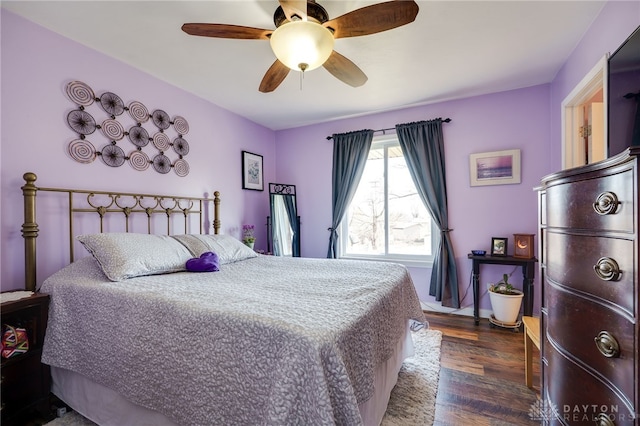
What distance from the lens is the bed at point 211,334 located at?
2.91 feet

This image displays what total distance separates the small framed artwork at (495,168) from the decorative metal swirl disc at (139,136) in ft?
11.3

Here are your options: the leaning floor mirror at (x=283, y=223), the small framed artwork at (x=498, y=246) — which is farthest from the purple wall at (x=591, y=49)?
the leaning floor mirror at (x=283, y=223)

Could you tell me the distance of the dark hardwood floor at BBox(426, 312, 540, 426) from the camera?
161cm

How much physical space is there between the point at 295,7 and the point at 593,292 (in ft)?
5.67

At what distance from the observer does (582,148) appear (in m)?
2.33

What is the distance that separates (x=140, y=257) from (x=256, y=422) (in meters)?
1.37

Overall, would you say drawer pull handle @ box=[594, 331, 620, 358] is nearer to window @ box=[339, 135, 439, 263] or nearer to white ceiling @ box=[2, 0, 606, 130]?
white ceiling @ box=[2, 0, 606, 130]

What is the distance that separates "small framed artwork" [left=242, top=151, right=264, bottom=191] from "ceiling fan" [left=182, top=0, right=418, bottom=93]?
218cm

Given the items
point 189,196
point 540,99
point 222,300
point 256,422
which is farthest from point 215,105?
point 540,99

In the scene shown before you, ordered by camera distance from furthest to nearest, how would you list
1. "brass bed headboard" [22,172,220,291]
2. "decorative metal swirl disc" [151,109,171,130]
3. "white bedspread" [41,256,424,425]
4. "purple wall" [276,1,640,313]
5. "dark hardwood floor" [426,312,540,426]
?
"purple wall" [276,1,640,313]
"decorative metal swirl disc" [151,109,171,130]
"brass bed headboard" [22,172,220,291]
"dark hardwood floor" [426,312,540,426]
"white bedspread" [41,256,424,425]

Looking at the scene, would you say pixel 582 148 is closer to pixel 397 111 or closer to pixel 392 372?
pixel 397 111

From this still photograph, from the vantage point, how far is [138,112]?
2441mm

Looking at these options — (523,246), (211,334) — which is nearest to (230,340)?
(211,334)

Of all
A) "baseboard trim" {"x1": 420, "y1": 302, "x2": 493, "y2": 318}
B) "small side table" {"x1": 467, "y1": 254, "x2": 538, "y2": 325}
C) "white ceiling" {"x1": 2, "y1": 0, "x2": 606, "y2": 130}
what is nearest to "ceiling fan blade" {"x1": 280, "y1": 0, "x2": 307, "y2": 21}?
"white ceiling" {"x1": 2, "y1": 0, "x2": 606, "y2": 130}
